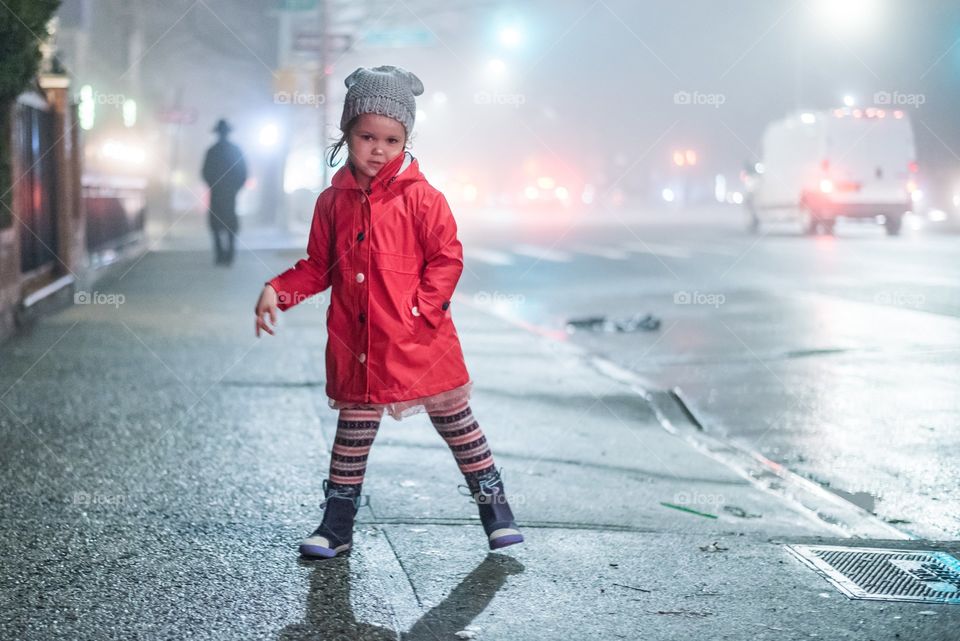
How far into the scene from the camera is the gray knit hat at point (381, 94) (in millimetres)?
3930

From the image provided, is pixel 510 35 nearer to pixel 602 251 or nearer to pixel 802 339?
pixel 602 251

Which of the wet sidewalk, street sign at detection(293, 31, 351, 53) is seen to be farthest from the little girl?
street sign at detection(293, 31, 351, 53)

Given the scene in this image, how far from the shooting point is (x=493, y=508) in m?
4.18

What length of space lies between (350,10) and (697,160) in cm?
3036

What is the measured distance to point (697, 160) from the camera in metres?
64.4

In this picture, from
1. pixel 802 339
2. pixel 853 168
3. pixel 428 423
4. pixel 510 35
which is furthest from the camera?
pixel 510 35

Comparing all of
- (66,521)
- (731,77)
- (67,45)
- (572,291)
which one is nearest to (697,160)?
(731,77)

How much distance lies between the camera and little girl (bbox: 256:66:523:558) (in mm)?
3947

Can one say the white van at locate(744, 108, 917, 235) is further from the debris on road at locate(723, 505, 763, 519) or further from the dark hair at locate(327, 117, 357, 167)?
the dark hair at locate(327, 117, 357, 167)

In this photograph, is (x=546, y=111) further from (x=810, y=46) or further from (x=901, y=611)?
(x=901, y=611)

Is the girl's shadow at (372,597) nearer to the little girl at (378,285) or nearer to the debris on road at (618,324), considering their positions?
the little girl at (378,285)

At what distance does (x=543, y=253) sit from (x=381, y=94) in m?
17.6

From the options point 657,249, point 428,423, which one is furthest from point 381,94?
point 657,249

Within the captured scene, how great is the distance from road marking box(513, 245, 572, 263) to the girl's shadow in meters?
15.6
